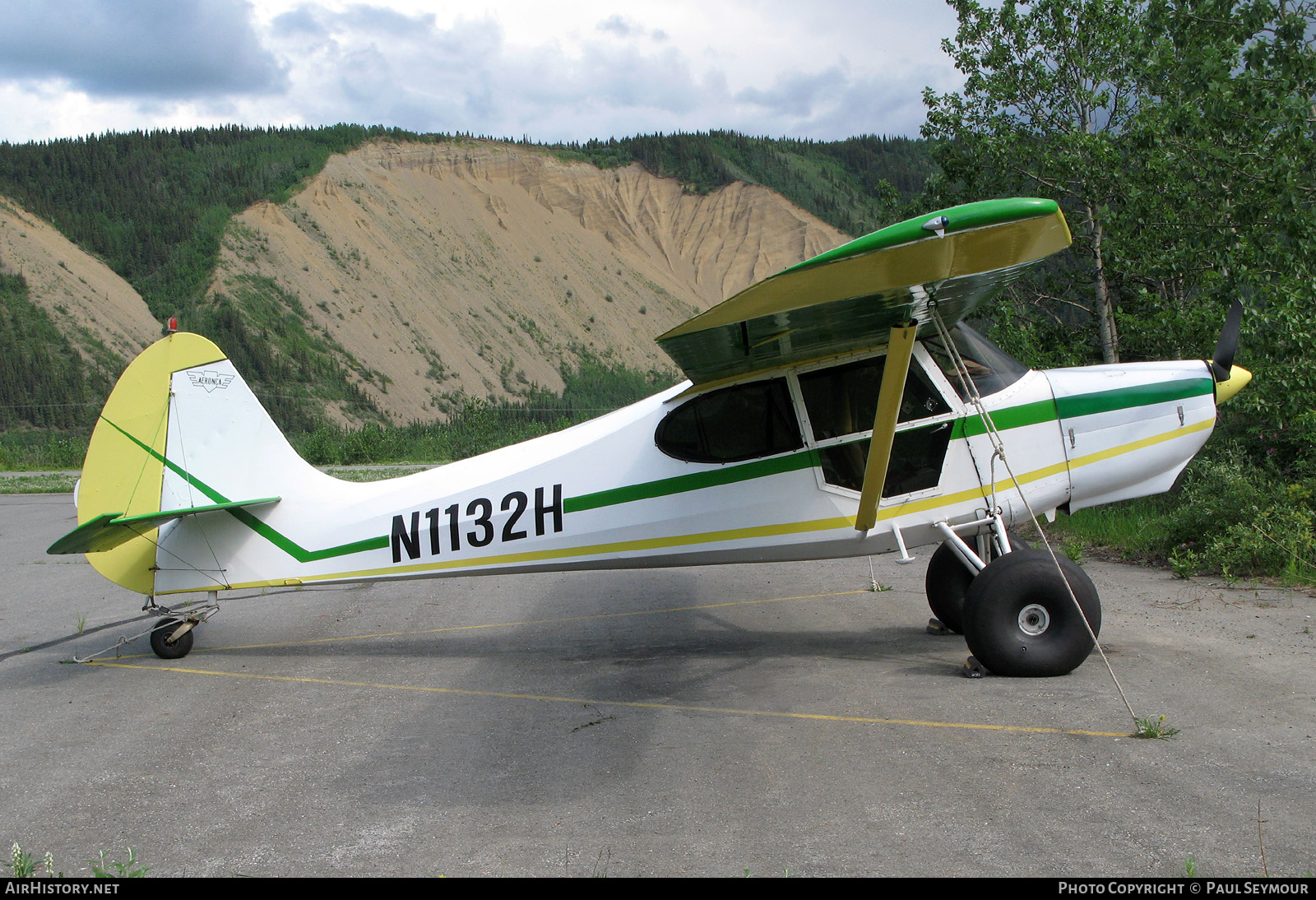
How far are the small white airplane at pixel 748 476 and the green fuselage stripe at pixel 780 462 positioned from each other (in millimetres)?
14

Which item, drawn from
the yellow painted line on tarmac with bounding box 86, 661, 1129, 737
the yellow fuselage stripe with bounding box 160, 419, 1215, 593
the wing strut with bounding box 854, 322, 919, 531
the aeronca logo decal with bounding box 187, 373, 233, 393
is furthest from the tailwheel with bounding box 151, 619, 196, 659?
the wing strut with bounding box 854, 322, 919, 531

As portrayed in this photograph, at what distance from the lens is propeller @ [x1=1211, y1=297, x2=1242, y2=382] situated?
6500 mm

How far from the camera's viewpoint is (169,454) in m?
6.96

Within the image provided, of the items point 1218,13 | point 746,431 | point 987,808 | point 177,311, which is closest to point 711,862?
point 987,808

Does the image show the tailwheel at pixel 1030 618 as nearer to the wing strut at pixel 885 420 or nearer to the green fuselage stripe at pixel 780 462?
the wing strut at pixel 885 420

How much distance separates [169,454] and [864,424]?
5.36m

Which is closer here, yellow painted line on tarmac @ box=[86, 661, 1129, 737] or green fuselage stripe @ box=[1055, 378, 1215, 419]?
yellow painted line on tarmac @ box=[86, 661, 1129, 737]

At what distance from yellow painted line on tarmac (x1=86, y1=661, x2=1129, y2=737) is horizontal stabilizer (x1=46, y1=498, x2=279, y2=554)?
1.08 metres

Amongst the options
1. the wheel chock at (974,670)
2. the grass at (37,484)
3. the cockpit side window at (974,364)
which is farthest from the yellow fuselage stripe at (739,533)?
the grass at (37,484)

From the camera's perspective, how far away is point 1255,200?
1067 cm

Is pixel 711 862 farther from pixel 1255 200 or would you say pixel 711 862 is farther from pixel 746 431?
pixel 1255 200

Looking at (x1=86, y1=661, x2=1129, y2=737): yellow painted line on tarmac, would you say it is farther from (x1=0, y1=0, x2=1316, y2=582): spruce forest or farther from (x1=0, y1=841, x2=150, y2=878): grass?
(x1=0, y1=0, x2=1316, y2=582): spruce forest

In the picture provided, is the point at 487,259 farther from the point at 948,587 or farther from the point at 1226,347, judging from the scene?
the point at 1226,347

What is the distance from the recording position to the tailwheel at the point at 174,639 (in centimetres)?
722
